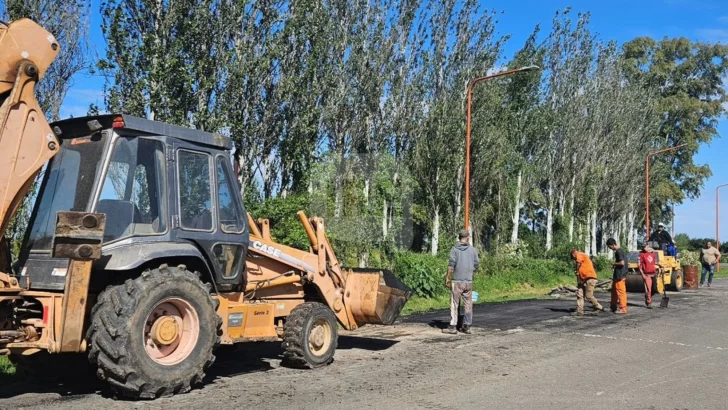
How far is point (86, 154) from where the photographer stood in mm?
6879

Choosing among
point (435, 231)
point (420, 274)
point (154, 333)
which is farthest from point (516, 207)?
point (154, 333)

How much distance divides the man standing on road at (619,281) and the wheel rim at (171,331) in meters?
11.8

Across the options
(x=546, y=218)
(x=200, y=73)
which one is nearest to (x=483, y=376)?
(x=200, y=73)

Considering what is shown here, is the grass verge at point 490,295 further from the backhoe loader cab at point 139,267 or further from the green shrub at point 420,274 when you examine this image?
the backhoe loader cab at point 139,267

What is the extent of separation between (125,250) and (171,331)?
0.90m

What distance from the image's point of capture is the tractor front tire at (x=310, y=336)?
27.7 ft

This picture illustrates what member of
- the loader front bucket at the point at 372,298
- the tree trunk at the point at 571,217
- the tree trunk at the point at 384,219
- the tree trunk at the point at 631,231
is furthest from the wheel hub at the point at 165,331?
the tree trunk at the point at 631,231

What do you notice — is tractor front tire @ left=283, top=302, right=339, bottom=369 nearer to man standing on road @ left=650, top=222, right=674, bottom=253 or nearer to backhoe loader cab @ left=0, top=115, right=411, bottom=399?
backhoe loader cab @ left=0, top=115, right=411, bottom=399

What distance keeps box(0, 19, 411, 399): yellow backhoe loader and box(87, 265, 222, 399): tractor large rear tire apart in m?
0.01

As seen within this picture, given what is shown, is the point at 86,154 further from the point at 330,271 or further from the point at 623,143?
the point at 623,143

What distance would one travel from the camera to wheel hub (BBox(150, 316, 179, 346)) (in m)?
6.64

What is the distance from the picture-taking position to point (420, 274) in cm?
2105

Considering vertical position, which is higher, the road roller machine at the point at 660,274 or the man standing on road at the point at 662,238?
the man standing on road at the point at 662,238


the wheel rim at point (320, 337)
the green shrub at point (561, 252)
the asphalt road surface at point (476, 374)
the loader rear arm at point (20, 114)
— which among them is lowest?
the asphalt road surface at point (476, 374)
